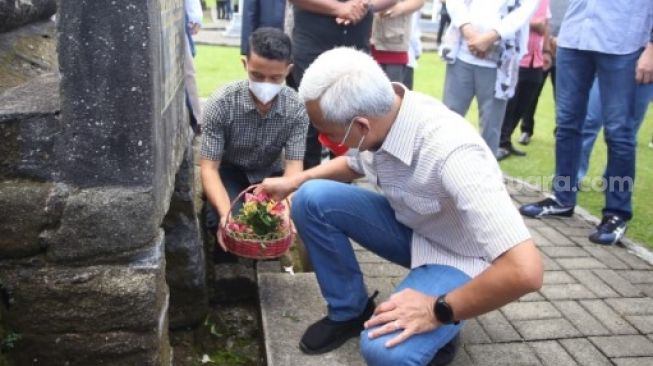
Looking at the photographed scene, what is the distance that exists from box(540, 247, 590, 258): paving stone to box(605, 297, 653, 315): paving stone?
0.56 m

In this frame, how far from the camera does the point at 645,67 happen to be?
357cm

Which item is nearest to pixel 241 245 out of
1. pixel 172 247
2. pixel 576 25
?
pixel 172 247

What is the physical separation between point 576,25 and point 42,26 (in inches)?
119

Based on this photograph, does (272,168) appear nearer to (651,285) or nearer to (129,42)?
(129,42)

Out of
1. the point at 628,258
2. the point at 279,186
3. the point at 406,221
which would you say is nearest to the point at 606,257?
the point at 628,258

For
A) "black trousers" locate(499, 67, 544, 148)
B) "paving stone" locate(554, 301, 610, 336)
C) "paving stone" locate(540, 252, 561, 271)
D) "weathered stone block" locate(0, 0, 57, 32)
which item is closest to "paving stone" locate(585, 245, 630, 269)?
"paving stone" locate(540, 252, 561, 271)

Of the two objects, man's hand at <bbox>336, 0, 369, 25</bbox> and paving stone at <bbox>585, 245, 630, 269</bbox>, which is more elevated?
man's hand at <bbox>336, 0, 369, 25</bbox>

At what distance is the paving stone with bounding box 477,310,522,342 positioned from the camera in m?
2.75

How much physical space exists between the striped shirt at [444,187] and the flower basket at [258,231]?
599 millimetres

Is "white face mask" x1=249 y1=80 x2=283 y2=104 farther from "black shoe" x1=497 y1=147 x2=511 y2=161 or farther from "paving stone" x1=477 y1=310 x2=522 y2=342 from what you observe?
"black shoe" x1=497 y1=147 x2=511 y2=161

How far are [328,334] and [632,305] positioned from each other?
1646 mm

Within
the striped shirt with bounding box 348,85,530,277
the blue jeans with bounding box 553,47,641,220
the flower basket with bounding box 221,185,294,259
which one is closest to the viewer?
the striped shirt with bounding box 348,85,530,277

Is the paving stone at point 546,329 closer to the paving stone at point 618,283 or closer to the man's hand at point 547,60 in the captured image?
the paving stone at point 618,283

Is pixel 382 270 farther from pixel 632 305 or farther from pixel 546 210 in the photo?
pixel 546 210
